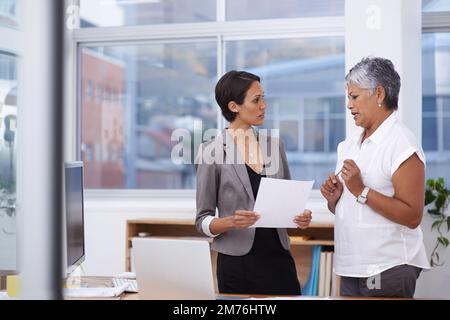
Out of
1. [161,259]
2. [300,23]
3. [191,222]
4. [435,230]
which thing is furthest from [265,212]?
[300,23]

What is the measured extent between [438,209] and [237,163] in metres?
2.15

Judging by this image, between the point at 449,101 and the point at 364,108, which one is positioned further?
the point at 449,101

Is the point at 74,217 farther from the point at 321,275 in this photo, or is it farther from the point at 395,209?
the point at 321,275

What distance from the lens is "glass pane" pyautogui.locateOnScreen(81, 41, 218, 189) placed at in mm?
4973

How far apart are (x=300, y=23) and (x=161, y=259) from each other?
304cm

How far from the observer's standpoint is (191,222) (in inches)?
160

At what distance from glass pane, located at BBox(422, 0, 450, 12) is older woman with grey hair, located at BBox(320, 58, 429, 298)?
2.42 metres

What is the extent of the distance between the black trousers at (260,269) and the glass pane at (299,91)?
8.05ft

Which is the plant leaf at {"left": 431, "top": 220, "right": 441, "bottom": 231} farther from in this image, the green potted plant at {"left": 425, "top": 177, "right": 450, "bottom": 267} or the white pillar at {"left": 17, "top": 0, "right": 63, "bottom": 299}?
the white pillar at {"left": 17, "top": 0, "right": 63, "bottom": 299}

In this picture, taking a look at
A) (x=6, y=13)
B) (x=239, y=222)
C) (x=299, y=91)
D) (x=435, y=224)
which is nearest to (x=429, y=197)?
(x=435, y=224)

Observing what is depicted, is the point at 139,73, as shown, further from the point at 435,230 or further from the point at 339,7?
the point at 435,230

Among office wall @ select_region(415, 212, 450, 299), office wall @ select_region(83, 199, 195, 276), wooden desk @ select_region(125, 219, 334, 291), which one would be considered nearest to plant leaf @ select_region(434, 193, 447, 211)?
office wall @ select_region(415, 212, 450, 299)

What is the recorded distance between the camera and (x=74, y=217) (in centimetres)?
206

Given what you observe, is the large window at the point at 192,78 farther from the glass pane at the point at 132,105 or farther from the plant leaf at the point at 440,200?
the plant leaf at the point at 440,200
